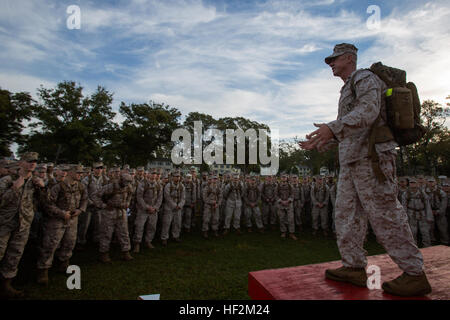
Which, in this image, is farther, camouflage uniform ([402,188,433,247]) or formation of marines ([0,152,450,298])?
camouflage uniform ([402,188,433,247])

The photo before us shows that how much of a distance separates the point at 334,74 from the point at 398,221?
1534 mm

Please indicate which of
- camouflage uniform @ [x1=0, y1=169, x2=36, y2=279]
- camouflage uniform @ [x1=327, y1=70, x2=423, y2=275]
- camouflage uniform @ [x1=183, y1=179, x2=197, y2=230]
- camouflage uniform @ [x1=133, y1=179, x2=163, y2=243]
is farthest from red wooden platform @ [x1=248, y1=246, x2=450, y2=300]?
camouflage uniform @ [x1=183, y1=179, x2=197, y2=230]

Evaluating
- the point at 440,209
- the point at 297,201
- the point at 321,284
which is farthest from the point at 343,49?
the point at 440,209

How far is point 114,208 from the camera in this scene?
621 centimetres

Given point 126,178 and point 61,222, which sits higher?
point 126,178

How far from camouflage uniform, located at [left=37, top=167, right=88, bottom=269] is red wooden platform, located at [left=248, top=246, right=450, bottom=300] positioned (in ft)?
15.3

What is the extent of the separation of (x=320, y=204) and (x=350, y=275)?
844 centimetres

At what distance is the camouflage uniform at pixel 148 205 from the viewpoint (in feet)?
23.9

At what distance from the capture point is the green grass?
4.30 meters

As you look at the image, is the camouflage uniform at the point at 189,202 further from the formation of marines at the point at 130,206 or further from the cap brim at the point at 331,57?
the cap brim at the point at 331,57

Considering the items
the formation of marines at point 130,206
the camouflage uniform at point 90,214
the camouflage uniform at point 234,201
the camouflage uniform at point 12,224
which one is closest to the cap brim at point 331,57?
the formation of marines at point 130,206

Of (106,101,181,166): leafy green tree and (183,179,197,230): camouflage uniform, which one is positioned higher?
(106,101,181,166): leafy green tree

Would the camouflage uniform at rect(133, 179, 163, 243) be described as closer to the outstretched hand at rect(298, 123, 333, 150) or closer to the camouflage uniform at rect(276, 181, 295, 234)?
the camouflage uniform at rect(276, 181, 295, 234)

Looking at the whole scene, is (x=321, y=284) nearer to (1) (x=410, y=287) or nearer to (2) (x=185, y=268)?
(1) (x=410, y=287)
